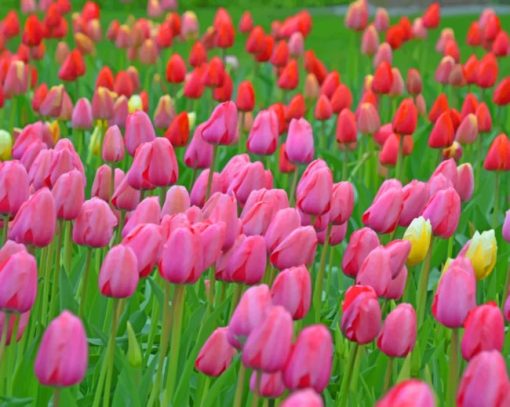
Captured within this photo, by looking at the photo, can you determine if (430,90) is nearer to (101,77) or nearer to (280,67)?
(280,67)

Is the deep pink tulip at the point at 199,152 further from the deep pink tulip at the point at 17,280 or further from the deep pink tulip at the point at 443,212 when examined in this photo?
the deep pink tulip at the point at 17,280

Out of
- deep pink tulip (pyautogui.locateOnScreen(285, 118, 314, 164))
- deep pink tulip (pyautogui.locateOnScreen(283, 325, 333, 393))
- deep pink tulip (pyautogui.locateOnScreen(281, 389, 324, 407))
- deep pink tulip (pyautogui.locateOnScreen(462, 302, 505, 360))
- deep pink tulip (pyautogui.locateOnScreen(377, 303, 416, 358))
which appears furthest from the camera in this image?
deep pink tulip (pyautogui.locateOnScreen(285, 118, 314, 164))

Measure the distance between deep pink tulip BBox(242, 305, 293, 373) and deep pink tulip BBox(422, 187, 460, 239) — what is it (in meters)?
1.08

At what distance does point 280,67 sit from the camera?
621 centimetres

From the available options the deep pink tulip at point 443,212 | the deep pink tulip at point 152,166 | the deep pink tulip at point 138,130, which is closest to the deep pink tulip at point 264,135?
the deep pink tulip at point 138,130

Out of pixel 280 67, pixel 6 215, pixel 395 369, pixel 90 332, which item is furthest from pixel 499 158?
pixel 280 67

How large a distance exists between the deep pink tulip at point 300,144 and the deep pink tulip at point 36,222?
117cm

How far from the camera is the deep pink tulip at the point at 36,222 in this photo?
2.48 metres

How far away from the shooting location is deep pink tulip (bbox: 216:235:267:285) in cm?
240

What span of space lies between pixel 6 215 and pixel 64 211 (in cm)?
17

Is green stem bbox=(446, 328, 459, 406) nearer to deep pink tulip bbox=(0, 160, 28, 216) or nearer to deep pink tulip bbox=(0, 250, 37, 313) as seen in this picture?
deep pink tulip bbox=(0, 250, 37, 313)

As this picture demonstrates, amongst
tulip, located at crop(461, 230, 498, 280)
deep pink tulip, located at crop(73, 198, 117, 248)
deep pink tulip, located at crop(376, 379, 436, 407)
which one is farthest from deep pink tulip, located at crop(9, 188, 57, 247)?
deep pink tulip, located at crop(376, 379, 436, 407)

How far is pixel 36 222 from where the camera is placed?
8.18 ft

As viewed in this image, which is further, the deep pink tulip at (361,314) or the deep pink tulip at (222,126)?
the deep pink tulip at (222,126)
